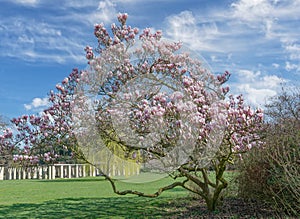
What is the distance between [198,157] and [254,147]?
1538 mm

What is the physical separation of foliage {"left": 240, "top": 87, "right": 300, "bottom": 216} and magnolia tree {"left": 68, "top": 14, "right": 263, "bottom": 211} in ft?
1.43

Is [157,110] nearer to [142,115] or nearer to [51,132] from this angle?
[142,115]

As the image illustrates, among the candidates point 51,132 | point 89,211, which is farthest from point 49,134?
point 89,211

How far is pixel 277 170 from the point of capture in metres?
7.56

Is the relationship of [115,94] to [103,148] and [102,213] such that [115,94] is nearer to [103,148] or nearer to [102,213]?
[103,148]

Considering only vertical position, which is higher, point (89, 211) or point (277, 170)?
point (277, 170)

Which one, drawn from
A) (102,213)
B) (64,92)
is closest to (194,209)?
(102,213)

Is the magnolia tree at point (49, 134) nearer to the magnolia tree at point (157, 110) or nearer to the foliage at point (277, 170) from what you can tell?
the magnolia tree at point (157, 110)

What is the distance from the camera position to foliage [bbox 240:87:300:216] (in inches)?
281

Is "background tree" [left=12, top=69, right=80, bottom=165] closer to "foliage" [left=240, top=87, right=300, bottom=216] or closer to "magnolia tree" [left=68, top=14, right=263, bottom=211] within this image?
"magnolia tree" [left=68, top=14, right=263, bottom=211]

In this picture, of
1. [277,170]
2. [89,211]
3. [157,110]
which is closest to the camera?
[157,110]

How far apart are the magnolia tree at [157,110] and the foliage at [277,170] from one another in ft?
1.43

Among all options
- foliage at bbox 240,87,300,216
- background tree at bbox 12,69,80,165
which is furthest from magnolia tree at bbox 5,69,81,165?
foliage at bbox 240,87,300,216

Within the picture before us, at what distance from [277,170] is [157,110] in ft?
9.67
